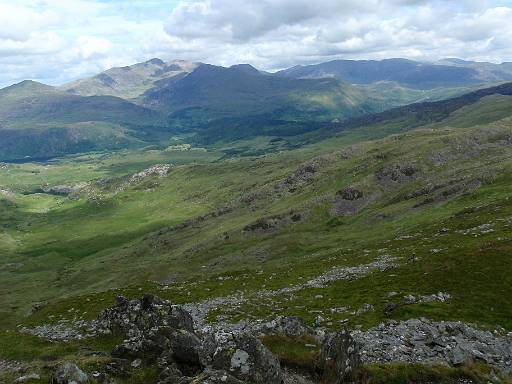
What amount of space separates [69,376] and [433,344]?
28014 mm

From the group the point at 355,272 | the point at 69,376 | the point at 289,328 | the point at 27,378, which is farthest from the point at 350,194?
the point at 69,376

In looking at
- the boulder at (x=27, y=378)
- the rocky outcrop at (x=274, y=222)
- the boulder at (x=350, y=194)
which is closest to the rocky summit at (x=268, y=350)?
the boulder at (x=27, y=378)

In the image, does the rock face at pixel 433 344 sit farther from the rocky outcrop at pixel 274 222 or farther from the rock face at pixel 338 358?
the rocky outcrop at pixel 274 222

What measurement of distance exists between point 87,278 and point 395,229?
119695 mm

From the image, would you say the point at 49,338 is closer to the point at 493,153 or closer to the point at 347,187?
the point at 347,187

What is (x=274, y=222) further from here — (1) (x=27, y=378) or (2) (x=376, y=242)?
(1) (x=27, y=378)

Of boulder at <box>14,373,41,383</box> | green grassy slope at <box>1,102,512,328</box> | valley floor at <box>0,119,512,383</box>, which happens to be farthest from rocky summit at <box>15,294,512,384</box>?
green grassy slope at <box>1,102,512,328</box>

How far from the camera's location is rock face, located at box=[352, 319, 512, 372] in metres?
34.7

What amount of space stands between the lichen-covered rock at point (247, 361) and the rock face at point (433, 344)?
9.67 meters

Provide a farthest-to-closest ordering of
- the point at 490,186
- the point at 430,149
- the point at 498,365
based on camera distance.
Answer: the point at 430,149
the point at 490,186
the point at 498,365

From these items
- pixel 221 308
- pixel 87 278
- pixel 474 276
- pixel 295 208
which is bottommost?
pixel 87 278

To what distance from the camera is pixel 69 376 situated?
29.2m

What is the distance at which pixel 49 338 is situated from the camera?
5216cm

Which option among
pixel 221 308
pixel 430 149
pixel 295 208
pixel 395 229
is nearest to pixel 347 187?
pixel 295 208
